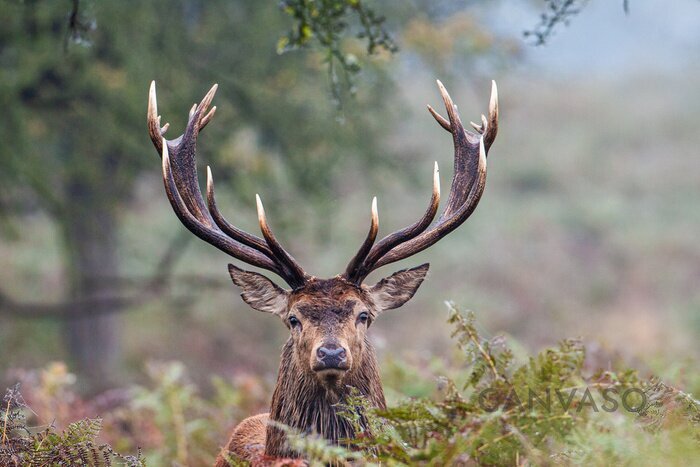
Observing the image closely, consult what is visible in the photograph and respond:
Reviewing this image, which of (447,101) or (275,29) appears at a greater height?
(275,29)

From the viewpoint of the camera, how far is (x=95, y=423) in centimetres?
431

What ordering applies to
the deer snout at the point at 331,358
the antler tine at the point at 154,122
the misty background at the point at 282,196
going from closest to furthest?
the deer snout at the point at 331,358, the antler tine at the point at 154,122, the misty background at the point at 282,196

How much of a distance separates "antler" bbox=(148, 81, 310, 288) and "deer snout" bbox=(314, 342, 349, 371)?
577 millimetres

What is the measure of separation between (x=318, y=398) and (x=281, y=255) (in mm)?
750

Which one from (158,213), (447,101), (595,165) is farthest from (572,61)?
(447,101)

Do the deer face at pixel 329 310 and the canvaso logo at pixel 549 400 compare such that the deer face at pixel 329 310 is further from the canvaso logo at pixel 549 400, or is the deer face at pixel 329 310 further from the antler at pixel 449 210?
the canvaso logo at pixel 549 400

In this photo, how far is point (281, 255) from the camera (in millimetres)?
Answer: 5379

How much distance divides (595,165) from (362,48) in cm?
1593

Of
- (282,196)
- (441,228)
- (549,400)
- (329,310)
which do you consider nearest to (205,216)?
(329,310)

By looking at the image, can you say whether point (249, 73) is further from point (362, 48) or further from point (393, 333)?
point (393, 333)

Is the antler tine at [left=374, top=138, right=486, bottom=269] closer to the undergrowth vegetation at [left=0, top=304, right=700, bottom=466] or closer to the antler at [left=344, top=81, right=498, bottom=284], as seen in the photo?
the antler at [left=344, top=81, right=498, bottom=284]

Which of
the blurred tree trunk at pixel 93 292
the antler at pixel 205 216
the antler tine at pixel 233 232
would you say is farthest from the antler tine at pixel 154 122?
the blurred tree trunk at pixel 93 292

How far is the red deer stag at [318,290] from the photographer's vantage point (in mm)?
5191

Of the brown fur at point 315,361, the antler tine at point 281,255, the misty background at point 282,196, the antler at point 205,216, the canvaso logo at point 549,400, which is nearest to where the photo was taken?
the canvaso logo at point 549,400
